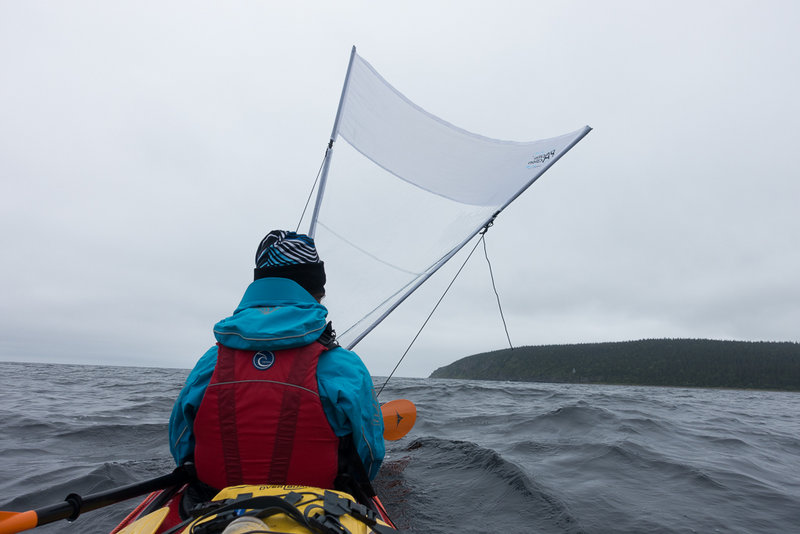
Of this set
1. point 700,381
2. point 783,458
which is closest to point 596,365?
point 700,381

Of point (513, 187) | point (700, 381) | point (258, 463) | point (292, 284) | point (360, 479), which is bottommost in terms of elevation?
point (700, 381)

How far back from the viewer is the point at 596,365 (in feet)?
366

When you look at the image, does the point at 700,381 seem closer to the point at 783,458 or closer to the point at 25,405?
the point at 783,458

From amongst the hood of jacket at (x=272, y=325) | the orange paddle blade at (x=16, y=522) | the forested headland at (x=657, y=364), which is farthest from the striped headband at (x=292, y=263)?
the forested headland at (x=657, y=364)

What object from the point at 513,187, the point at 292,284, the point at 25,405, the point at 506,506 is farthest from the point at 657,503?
the point at 25,405

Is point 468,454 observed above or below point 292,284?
below

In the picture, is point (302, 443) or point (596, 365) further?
point (596, 365)

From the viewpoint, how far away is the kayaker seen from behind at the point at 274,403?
276cm

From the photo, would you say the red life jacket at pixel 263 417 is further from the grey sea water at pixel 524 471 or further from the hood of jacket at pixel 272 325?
the grey sea water at pixel 524 471

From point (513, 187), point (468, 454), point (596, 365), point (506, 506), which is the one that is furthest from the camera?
point (596, 365)

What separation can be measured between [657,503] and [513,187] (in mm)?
4479

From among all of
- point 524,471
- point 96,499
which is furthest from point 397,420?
point 96,499

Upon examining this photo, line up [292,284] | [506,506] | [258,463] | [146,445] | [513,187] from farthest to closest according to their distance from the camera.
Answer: [146,445]
[513,187]
[506,506]
[292,284]
[258,463]

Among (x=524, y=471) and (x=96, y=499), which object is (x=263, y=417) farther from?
(x=524, y=471)
